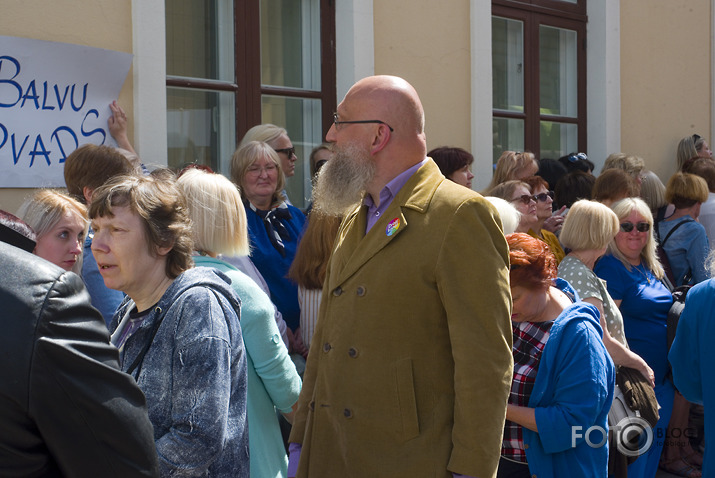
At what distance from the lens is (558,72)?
26.9ft

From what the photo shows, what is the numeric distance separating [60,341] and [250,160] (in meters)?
3.36

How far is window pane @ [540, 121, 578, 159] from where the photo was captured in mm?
8016

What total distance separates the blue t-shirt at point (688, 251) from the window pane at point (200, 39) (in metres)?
3.38

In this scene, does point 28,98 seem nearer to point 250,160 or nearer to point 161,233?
point 250,160

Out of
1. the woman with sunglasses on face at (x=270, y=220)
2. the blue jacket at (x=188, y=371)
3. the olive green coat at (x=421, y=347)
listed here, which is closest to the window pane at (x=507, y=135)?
the woman with sunglasses on face at (x=270, y=220)

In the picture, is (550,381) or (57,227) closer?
(550,381)

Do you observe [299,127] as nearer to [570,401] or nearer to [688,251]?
[688,251]

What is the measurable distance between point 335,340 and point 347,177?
49 centimetres

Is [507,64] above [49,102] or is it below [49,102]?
above

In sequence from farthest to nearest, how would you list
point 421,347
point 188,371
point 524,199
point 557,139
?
point 557,139, point 524,199, point 421,347, point 188,371

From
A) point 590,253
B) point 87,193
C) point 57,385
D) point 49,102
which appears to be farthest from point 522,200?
point 57,385

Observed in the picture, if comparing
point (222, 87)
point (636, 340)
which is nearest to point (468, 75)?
point (222, 87)

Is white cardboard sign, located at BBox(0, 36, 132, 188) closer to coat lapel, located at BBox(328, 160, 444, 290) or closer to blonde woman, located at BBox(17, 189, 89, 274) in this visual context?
blonde woman, located at BBox(17, 189, 89, 274)

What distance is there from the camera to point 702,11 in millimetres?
9055
